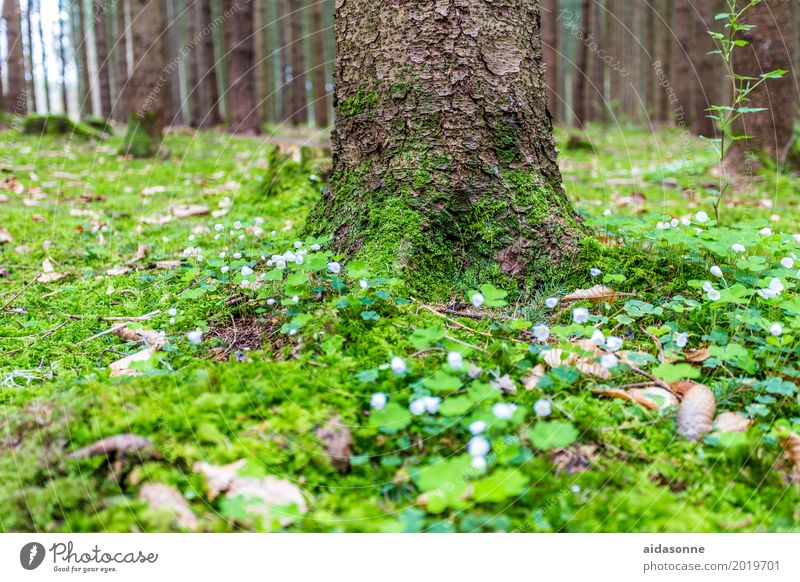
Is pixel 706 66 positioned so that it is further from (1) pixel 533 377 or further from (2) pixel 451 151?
(1) pixel 533 377

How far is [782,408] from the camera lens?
1.91 m

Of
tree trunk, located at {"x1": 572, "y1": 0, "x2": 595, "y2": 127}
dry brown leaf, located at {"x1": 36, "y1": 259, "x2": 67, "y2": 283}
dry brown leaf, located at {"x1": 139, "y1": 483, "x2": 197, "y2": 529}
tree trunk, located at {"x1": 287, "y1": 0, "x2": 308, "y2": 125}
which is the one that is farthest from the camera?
tree trunk, located at {"x1": 287, "y1": 0, "x2": 308, "y2": 125}

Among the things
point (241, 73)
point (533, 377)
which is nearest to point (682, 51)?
point (241, 73)

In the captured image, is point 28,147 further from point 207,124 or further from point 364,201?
point 364,201

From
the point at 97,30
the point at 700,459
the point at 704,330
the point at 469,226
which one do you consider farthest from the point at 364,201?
the point at 97,30

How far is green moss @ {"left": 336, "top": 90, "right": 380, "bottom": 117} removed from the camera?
9.02ft

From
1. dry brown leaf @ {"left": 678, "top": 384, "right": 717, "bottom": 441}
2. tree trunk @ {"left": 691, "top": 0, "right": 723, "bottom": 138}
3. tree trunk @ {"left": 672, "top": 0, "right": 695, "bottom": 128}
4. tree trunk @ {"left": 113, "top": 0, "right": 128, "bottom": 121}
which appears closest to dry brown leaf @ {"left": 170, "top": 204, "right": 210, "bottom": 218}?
dry brown leaf @ {"left": 678, "top": 384, "right": 717, "bottom": 441}

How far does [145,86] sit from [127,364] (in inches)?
282

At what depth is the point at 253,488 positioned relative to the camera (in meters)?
1.56

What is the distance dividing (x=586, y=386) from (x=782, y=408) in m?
0.62

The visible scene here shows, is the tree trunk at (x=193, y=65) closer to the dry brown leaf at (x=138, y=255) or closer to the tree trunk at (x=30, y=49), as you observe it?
the tree trunk at (x=30, y=49)

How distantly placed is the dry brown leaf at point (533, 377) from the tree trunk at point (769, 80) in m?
5.28
